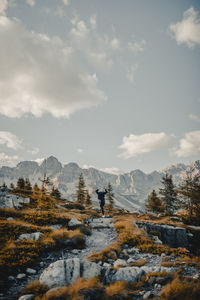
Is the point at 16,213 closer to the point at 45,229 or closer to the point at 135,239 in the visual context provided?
the point at 45,229

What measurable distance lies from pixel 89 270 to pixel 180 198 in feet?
113

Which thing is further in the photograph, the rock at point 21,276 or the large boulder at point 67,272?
the rock at point 21,276

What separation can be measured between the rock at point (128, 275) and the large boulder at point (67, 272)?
724mm

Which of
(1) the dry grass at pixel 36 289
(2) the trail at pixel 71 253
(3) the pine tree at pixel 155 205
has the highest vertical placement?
(1) the dry grass at pixel 36 289

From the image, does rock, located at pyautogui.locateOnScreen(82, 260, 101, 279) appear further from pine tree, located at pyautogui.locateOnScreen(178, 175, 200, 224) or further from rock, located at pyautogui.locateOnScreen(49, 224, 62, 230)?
pine tree, located at pyautogui.locateOnScreen(178, 175, 200, 224)

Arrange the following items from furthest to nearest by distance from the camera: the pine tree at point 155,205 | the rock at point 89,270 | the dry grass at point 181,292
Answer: the pine tree at point 155,205 < the rock at point 89,270 < the dry grass at point 181,292

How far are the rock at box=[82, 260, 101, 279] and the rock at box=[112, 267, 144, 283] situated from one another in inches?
26.5

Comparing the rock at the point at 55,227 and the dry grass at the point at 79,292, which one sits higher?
the dry grass at the point at 79,292

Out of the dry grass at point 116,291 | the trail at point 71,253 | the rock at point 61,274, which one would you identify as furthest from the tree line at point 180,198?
the rock at point 61,274

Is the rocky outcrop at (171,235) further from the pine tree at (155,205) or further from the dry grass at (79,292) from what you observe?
the pine tree at (155,205)

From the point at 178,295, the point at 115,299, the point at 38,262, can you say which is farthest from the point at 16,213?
the point at 178,295

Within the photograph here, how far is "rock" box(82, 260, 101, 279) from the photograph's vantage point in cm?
549

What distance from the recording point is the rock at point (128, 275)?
17.5ft

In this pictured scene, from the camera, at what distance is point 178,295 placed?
12.9ft
